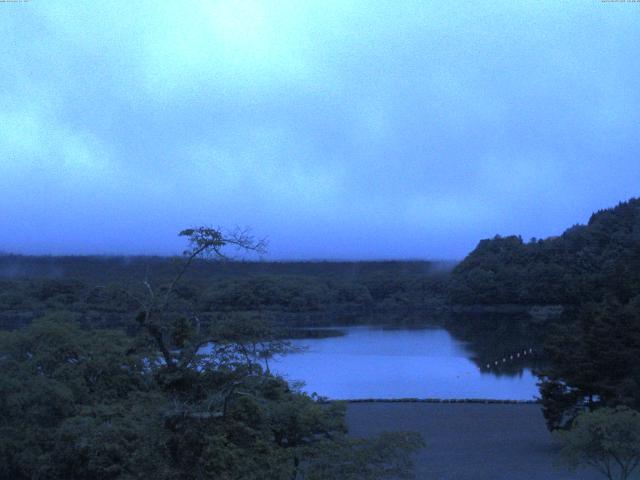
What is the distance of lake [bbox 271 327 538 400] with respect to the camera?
21359 mm

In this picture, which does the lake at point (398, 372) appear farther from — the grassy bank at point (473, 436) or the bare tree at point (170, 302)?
the bare tree at point (170, 302)

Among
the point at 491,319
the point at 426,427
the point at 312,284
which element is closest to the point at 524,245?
the point at 491,319

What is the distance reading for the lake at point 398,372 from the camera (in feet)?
70.1

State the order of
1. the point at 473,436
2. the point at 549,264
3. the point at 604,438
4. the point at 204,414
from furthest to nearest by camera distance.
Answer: the point at 549,264, the point at 473,436, the point at 604,438, the point at 204,414

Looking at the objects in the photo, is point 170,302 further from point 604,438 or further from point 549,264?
point 549,264

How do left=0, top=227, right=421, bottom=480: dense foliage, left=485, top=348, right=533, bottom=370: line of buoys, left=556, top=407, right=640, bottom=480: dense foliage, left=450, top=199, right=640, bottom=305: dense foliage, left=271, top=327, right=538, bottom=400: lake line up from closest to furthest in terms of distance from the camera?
left=0, top=227, right=421, bottom=480: dense foliage < left=556, top=407, right=640, bottom=480: dense foliage < left=271, top=327, right=538, bottom=400: lake < left=485, top=348, right=533, bottom=370: line of buoys < left=450, top=199, right=640, bottom=305: dense foliage

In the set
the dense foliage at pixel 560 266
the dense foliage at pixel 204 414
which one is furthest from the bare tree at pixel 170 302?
the dense foliage at pixel 560 266

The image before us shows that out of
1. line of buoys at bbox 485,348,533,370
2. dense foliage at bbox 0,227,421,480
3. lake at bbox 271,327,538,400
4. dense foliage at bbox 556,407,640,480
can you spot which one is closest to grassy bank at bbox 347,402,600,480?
dense foliage at bbox 556,407,640,480

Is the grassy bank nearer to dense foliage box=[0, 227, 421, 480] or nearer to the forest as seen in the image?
the forest

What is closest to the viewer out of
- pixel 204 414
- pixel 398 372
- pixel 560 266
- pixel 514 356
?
pixel 204 414

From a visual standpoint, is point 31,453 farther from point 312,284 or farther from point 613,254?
point 613,254

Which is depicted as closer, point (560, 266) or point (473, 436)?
→ point (473, 436)

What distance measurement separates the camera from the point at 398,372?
86.1 ft

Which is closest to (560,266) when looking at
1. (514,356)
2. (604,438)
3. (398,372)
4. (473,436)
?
(514,356)
